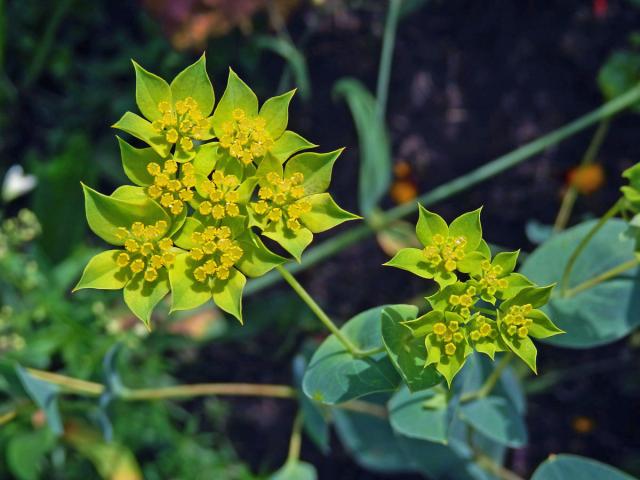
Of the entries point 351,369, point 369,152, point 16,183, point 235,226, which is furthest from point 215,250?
point 16,183

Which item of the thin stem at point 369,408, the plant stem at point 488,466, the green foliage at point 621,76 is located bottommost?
the plant stem at point 488,466

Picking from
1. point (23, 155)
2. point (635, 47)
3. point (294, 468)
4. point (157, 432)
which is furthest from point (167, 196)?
point (635, 47)

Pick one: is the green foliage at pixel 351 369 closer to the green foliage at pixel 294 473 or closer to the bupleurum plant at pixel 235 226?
the bupleurum plant at pixel 235 226

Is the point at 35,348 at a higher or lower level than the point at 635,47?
lower

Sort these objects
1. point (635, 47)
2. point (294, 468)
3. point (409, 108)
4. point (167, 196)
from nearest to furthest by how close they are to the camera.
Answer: point (167, 196)
point (294, 468)
point (635, 47)
point (409, 108)

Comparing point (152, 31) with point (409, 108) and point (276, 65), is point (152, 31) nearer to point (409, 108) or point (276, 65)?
point (276, 65)

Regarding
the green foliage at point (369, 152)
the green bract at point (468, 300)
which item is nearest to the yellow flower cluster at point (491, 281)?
the green bract at point (468, 300)

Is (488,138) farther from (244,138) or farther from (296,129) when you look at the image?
(244,138)
